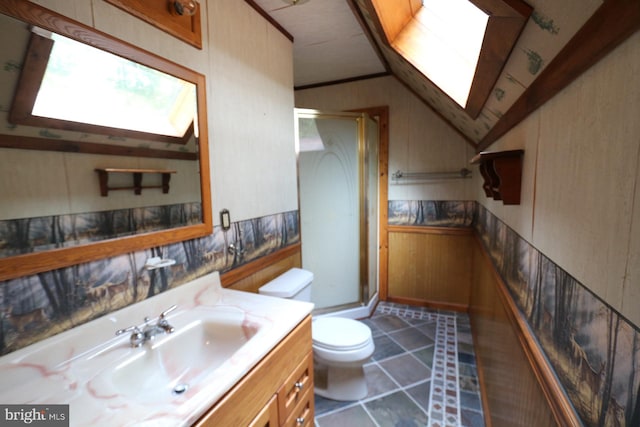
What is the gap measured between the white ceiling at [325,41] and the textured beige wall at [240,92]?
0.14 metres

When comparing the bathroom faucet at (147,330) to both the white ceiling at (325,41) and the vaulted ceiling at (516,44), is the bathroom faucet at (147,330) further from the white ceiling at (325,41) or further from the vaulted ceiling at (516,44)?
the white ceiling at (325,41)

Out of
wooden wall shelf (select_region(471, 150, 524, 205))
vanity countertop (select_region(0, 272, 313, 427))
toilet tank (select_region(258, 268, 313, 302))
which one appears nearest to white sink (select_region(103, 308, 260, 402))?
vanity countertop (select_region(0, 272, 313, 427))

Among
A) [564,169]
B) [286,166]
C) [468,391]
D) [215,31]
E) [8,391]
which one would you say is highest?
[215,31]

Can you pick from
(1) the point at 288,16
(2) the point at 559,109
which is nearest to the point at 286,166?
(1) the point at 288,16

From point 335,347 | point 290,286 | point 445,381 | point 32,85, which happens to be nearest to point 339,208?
point 290,286

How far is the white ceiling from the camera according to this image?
174 centimetres

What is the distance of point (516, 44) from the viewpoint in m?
0.84

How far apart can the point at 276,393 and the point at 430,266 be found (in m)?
2.37

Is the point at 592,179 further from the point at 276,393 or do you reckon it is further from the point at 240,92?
the point at 240,92

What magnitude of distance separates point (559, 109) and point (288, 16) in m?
1.71

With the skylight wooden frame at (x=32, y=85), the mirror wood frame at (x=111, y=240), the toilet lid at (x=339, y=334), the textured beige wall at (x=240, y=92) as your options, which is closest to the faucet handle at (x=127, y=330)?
the mirror wood frame at (x=111, y=240)

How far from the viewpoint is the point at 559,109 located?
722 mm

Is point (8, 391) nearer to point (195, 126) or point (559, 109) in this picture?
point (195, 126)

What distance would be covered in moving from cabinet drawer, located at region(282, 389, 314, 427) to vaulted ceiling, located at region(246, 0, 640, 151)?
4.66ft
